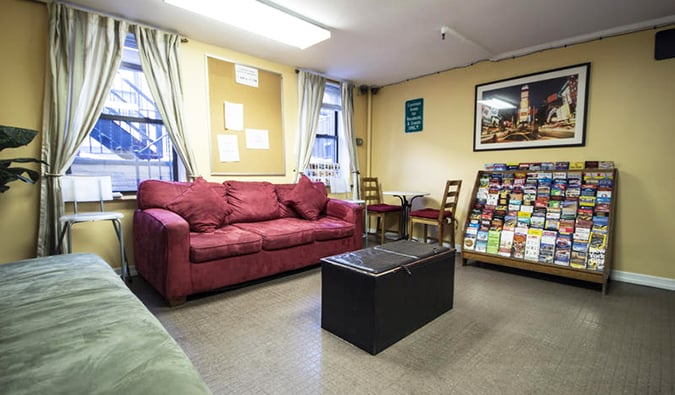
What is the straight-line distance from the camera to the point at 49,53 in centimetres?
256

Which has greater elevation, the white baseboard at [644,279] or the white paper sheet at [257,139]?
the white paper sheet at [257,139]

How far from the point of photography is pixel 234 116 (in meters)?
3.71

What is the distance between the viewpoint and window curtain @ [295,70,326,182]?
432 centimetres

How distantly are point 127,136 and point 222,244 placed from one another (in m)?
1.66

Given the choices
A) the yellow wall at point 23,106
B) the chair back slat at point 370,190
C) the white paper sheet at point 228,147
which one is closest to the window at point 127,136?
the yellow wall at point 23,106

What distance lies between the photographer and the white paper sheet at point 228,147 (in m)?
3.63

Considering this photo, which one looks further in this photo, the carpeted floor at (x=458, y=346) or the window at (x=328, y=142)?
the window at (x=328, y=142)

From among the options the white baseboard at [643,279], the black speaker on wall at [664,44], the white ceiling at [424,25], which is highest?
the white ceiling at [424,25]

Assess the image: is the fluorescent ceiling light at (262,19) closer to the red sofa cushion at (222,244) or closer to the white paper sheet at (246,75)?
the white paper sheet at (246,75)

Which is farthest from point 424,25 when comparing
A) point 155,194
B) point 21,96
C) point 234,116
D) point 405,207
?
point 21,96

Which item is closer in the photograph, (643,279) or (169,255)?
(169,255)

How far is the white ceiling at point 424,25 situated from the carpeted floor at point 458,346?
247 centimetres

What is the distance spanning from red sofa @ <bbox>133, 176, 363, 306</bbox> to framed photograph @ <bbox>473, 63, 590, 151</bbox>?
205cm

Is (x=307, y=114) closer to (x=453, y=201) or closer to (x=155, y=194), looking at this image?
(x=155, y=194)
